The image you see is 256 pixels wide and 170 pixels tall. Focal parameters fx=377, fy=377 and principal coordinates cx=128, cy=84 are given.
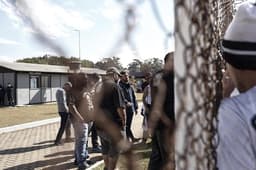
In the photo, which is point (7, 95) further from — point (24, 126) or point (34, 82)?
point (24, 126)

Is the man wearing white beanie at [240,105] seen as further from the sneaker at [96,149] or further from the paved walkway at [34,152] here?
the sneaker at [96,149]

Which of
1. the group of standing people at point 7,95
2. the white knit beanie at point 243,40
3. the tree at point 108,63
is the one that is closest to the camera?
the tree at point 108,63

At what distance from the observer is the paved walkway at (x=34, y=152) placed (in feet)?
23.7

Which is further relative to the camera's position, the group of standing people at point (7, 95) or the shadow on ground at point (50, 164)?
the group of standing people at point (7, 95)

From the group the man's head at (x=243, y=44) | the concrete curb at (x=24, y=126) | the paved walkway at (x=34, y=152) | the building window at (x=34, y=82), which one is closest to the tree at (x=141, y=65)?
the man's head at (x=243, y=44)

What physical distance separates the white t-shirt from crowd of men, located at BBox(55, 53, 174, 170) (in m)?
0.23

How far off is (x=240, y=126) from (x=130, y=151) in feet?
1.11

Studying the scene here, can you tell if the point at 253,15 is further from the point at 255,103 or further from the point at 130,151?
the point at 130,151

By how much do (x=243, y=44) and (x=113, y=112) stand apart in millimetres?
3851

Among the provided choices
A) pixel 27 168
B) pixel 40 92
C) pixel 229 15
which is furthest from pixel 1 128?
pixel 40 92

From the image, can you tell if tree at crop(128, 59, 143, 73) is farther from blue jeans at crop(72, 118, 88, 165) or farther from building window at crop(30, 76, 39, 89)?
building window at crop(30, 76, 39, 89)

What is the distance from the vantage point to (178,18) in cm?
94

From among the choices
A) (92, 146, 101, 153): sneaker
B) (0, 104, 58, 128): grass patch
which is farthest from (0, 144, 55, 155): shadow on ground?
(0, 104, 58, 128): grass patch

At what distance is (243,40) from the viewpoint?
114 cm
